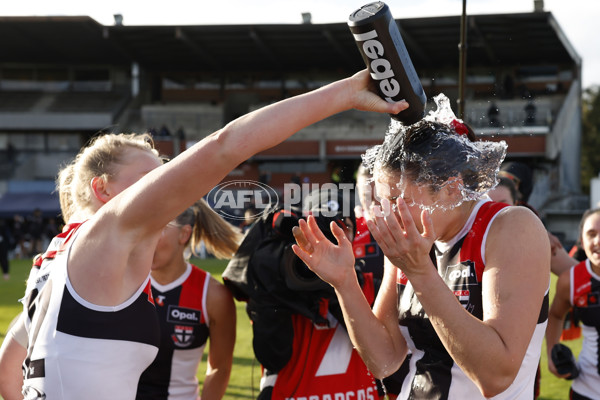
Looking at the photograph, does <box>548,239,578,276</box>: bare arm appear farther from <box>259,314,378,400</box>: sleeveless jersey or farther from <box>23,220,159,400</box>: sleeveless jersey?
<box>23,220,159,400</box>: sleeveless jersey

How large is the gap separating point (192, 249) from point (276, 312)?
789 mm

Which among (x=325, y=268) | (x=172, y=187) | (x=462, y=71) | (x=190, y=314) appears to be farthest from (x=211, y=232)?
(x=172, y=187)

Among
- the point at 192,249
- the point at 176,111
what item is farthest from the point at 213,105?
the point at 192,249

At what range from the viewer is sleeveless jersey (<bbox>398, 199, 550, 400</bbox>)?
6.35ft

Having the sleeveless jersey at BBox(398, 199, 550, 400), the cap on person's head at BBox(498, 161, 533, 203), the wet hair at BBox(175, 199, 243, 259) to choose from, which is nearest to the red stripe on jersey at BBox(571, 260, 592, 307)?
the cap on person's head at BBox(498, 161, 533, 203)

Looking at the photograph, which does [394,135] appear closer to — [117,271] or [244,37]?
[117,271]

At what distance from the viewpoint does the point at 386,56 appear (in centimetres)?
169

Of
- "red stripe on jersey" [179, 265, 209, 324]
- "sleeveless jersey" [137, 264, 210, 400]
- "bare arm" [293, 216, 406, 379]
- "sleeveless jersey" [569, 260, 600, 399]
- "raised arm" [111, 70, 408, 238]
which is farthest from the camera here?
"sleeveless jersey" [569, 260, 600, 399]

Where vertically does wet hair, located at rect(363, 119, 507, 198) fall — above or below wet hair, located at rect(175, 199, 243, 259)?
above

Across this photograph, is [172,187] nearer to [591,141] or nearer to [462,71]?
[462,71]

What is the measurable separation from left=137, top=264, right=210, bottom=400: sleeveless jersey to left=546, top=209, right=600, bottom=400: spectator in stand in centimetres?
228

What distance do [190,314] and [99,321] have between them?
4.37ft

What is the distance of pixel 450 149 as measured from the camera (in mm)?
1942

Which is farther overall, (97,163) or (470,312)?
(97,163)
